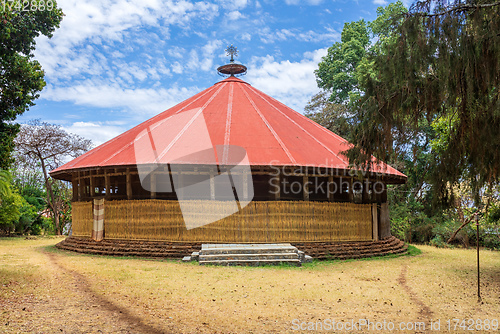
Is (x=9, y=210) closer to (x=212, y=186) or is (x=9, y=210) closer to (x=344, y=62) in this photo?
(x=212, y=186)

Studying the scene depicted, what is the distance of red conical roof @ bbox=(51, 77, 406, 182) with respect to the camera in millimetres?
11844

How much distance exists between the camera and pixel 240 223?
36.8 feet

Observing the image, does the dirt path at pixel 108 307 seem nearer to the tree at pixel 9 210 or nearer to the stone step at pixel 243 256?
the stone step at pixel 243 256

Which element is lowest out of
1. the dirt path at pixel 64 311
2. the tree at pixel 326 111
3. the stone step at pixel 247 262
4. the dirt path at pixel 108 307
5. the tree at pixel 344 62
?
the stone step at pixel 247 262

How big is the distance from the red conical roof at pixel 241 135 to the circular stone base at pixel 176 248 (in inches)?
91.0

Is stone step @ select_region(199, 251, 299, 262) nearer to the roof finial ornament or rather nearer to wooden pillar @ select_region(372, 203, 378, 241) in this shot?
wooden pillar @ select_region(372, 203, 378, 241)

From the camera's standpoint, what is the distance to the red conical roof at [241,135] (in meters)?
11.8

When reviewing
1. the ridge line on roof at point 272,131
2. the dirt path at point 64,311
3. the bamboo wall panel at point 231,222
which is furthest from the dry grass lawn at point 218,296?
the ridge line on roof at point 272,131

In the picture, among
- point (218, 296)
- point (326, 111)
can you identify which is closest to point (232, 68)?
point (326, 111)

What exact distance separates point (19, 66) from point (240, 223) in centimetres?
1085

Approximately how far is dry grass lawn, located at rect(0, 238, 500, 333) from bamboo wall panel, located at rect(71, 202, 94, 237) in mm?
2400

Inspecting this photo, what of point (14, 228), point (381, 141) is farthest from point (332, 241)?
point (14, 228)

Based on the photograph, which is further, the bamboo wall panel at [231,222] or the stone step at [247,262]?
the bamboo wall panel at [231,222]

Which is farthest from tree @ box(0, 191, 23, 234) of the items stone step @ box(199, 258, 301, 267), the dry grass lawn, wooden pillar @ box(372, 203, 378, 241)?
wooden pillar @ box(372, 203, 378, 241)
